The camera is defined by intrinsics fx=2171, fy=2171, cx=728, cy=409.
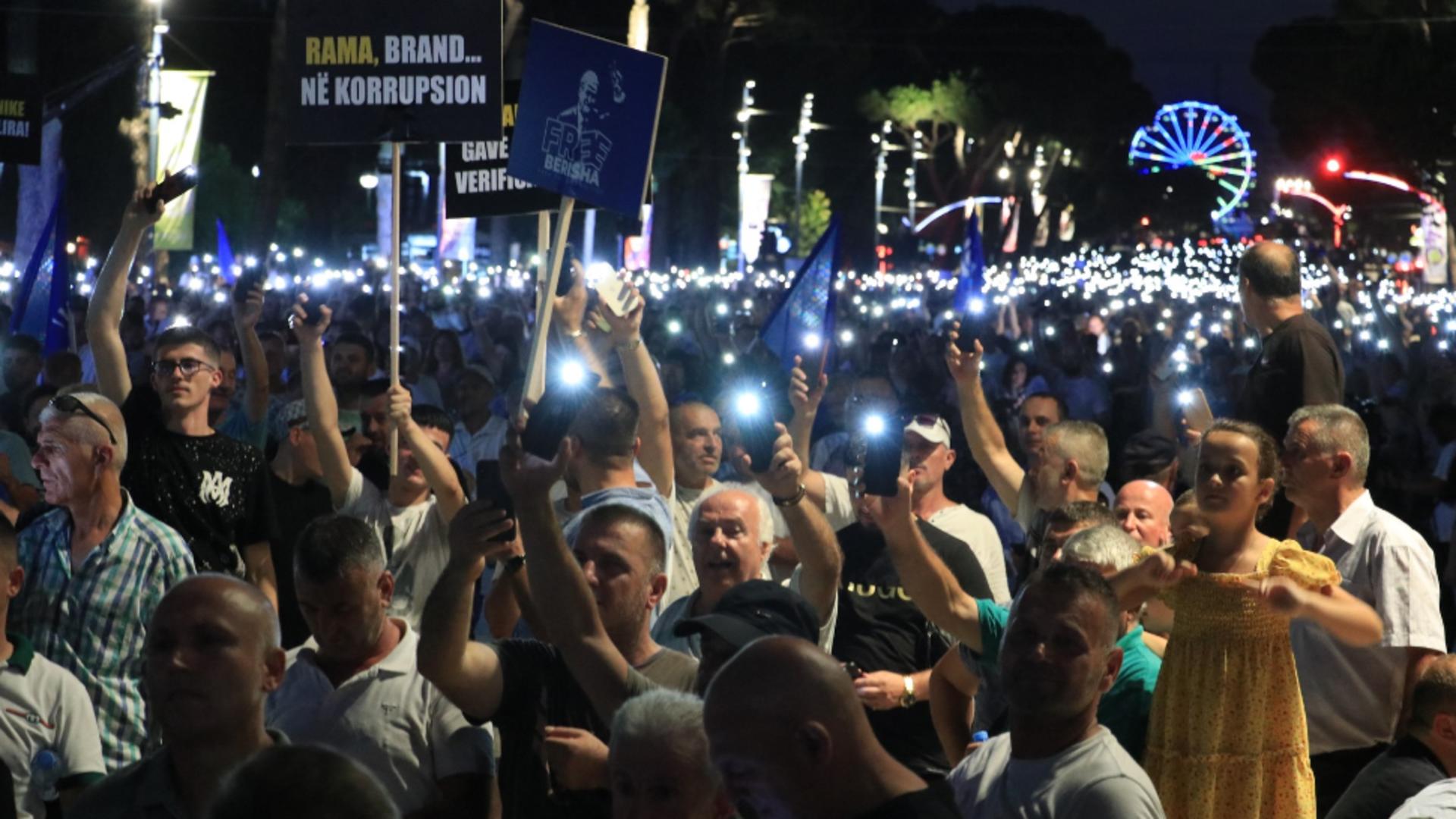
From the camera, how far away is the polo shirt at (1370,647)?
5961 mm

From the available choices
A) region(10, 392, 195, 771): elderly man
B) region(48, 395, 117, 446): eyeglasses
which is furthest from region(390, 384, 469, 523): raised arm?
region(48, 395, 117, 446): eyeglasses

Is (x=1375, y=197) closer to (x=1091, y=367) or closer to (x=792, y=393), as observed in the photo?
(x=1091, y=367)

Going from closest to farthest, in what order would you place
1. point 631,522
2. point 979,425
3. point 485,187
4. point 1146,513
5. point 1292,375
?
1. point 631,522
2. point 1146,513
3. point 1292,375
4. point 979,425
5. point 485,187

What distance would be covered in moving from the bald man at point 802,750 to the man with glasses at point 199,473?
3689mm

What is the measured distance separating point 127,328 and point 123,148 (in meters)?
37.7

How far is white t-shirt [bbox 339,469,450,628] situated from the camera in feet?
24.0

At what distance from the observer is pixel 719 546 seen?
18.9ft

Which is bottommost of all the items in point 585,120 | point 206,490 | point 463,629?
point 206,490

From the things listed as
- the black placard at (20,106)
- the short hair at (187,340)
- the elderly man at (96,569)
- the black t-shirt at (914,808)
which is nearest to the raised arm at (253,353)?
the short hair at (187,340)

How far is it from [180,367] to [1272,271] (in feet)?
12.3

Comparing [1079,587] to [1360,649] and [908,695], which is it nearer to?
[908,695]

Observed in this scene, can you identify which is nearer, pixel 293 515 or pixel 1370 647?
pixel 1370 647

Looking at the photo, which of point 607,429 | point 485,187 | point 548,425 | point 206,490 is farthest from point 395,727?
point 485,187

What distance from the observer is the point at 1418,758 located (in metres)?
5.03
